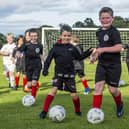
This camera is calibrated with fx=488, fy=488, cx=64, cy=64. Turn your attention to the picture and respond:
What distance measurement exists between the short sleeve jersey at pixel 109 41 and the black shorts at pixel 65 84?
86 cm

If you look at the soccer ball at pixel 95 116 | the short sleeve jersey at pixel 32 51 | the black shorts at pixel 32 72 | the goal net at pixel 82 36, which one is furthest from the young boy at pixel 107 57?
the goal net at pixel 82 36

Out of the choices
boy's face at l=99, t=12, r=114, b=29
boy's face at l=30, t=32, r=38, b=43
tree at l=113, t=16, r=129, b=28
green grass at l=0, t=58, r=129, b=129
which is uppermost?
boy's face at l=99, t=12, r=114, b=29

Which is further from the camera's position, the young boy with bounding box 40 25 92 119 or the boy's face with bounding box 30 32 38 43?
the boy's face with bounding box 30 32 38 43

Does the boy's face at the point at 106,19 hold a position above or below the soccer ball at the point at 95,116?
above

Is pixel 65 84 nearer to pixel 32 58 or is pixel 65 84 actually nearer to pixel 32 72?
pixel 32 72

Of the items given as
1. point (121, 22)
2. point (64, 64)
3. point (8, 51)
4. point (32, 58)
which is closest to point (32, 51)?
point (32, 58)

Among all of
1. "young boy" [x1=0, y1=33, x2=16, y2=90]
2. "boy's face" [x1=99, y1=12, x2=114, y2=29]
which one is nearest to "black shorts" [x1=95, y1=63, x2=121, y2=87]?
"boy's face" [x1=99, y1=12, x2=114, y2=29]

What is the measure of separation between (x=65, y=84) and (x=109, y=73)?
105cm

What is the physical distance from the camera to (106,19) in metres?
9.65

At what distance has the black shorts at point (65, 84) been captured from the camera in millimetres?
10234

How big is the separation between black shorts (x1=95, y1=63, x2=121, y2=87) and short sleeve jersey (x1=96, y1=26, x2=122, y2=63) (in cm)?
10

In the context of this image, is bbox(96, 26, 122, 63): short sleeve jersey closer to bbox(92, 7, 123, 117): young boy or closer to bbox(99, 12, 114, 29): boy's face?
bbox(92, 7, 123, 117): young boy

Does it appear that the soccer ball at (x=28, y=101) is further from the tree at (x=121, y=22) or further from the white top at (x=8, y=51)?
the tree at (x=121, y=22)

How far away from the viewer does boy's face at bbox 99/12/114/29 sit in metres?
9.61
